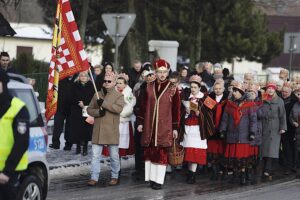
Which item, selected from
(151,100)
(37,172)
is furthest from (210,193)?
(37,172)

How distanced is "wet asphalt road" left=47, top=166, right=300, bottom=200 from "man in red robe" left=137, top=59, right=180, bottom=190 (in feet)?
1.41

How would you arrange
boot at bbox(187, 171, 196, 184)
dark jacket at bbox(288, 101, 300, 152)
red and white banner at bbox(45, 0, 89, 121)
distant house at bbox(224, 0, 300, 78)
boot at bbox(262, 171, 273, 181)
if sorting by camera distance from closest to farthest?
1. red and white banner at bbox(45, 0, 89, 121)
2. boot at bbox(187, 171, 196, 184)
3. boot at bbox(262, 171, 273, 181)
4. dark jacket at bbox(288, 101, 300, 152)
5. distant house at bbox(224, 0, 300, 78)

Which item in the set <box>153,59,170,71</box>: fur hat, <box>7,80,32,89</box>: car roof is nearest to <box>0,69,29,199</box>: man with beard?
<box>7,80,32,89</box>: car roof

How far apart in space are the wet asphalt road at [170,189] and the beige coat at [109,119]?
0.78 metres

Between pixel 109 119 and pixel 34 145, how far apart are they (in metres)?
3.66

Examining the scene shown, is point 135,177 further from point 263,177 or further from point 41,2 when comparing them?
point 41,2

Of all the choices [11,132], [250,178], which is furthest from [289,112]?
[11,132]

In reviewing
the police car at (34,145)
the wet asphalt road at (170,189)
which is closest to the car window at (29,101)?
the police car at (34,145)

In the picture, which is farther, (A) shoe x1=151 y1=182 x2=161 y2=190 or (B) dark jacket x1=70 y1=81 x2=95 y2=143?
(B) dark jacket x1=70 y1=81 x2=95 y2=143

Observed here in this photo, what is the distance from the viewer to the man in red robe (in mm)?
12398

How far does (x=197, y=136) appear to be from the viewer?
43.6 ft

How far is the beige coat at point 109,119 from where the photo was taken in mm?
12336

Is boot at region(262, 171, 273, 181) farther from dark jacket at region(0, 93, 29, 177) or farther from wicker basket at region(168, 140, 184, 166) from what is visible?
dark jacket at region(0, 93, 29, 177)

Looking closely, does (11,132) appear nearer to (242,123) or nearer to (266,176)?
(242,123)
